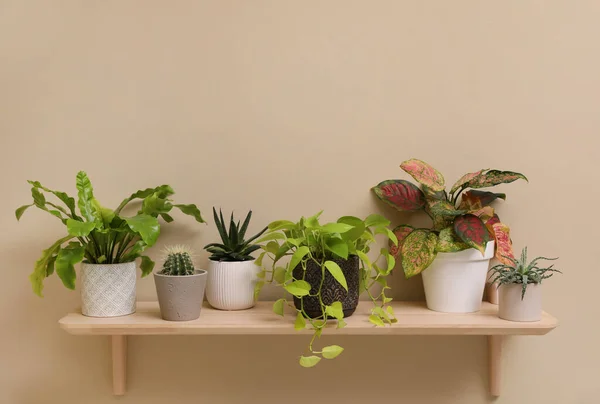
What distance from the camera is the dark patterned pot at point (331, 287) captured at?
1.21 metres

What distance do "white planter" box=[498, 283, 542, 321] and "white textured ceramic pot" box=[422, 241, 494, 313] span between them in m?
0.09

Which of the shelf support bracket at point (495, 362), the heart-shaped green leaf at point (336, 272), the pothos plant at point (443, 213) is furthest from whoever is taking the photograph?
the shelf support bracket at point (495, 362)

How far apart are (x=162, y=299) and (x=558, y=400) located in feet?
3.19

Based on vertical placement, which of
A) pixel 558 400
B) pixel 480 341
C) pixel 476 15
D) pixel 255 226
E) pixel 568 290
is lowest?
pixel 558 400

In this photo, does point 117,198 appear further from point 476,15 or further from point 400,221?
point 476,15

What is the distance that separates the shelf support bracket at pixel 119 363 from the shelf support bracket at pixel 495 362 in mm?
861

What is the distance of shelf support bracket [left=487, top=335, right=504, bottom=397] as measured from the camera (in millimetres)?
1389

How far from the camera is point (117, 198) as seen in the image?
4.66 feet

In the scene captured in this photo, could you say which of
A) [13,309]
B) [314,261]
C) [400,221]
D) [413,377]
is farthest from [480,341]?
[13,309]

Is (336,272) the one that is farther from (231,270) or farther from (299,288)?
(231,270)

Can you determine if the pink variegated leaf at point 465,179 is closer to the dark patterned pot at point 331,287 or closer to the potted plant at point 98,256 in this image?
the dark patterned pot at point 331,287

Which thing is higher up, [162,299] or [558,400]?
[162,299]

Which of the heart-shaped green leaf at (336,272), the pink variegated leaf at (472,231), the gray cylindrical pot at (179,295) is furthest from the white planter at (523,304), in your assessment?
the gray cylindrical pot at (179,295)

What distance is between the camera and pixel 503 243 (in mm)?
1323
